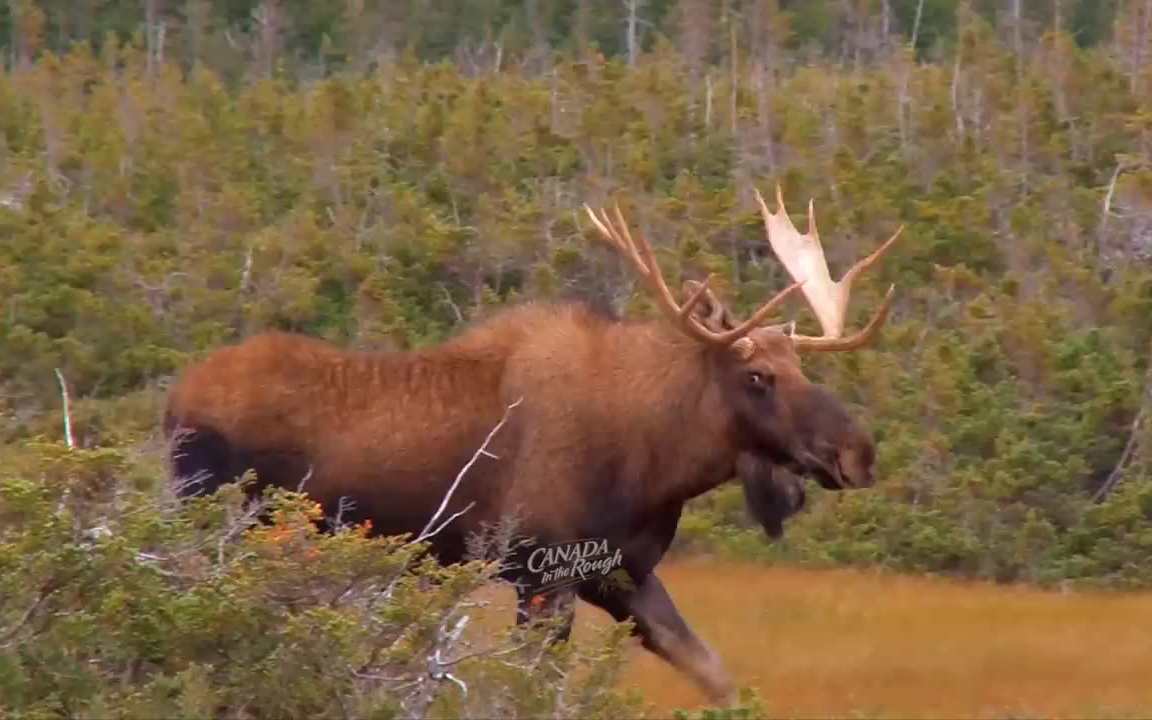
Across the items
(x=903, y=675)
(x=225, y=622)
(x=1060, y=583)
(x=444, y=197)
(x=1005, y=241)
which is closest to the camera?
(x=225, y=622)

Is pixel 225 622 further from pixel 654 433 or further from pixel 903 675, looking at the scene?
pixel 903 675

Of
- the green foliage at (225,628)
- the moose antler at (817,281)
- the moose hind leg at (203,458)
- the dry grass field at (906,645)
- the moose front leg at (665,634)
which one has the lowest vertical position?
the dry grass field at (906,645)

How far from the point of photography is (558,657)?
22.1ft

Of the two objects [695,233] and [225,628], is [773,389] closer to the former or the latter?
[225,628]

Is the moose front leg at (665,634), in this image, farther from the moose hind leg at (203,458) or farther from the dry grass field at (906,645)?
the moose hind leg at (203,458)

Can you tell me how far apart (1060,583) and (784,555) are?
1.72 metres

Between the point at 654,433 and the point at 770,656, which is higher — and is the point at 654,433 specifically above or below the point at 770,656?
above

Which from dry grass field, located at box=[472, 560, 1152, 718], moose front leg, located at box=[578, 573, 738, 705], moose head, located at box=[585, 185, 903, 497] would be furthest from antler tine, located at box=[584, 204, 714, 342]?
dry grass field, located at box=[472, 560, 1152, 718]

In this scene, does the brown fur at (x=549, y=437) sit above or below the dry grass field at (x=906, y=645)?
above

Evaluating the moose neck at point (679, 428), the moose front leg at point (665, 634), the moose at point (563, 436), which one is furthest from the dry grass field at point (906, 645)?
the moose neck at point (679, 428)

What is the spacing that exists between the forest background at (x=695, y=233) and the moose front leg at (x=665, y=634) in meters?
2.16

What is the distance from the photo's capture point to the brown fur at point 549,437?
30.0ft

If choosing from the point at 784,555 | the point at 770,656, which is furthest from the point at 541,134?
the point at 770,656

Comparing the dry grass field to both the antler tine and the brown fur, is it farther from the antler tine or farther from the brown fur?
the antler tine
